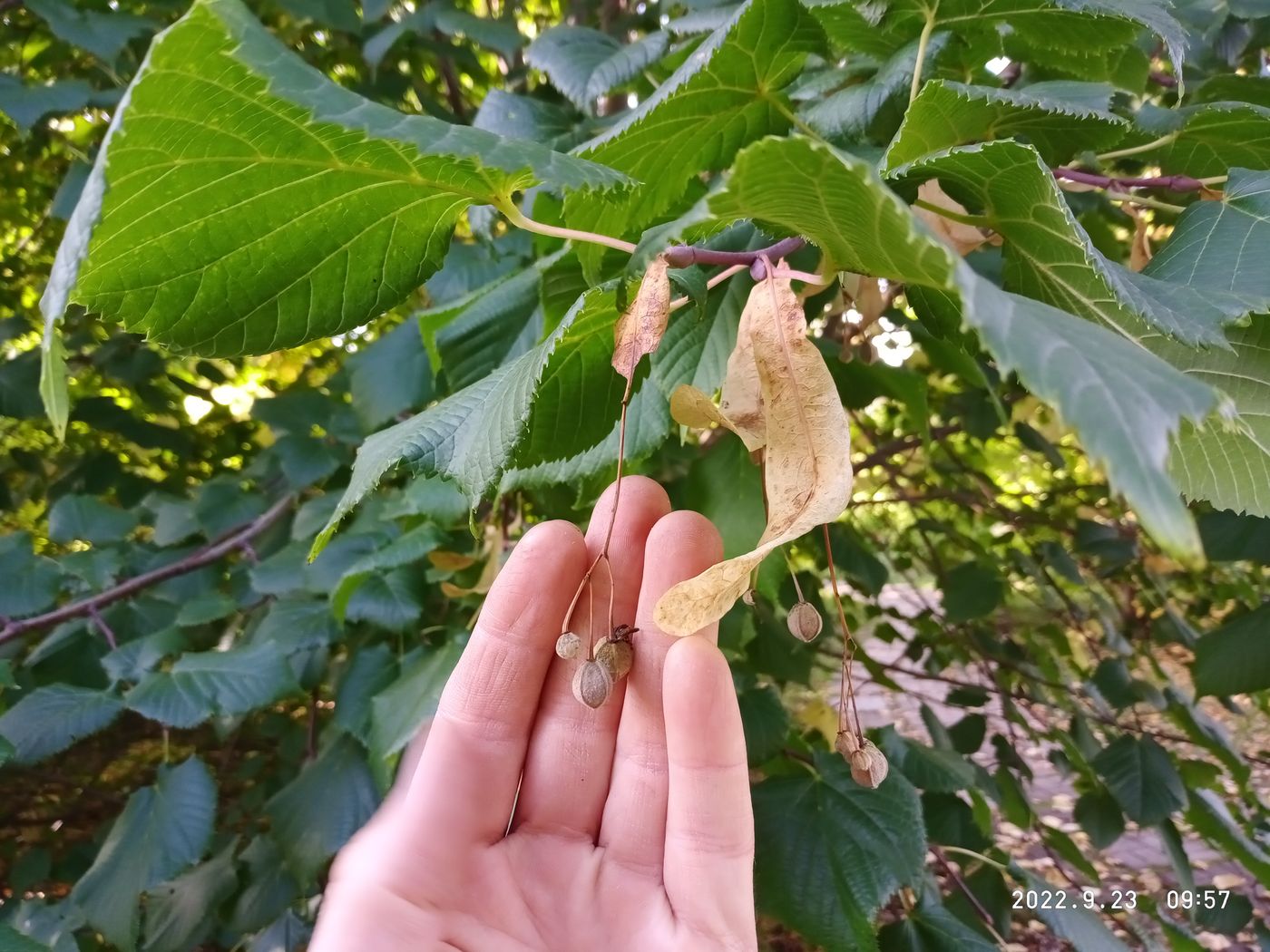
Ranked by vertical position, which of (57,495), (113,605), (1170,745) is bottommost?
(1170,745)

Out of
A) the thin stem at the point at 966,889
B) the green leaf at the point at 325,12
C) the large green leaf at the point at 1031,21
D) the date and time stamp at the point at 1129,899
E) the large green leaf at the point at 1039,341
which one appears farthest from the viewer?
the green leaf at the point at 325,12

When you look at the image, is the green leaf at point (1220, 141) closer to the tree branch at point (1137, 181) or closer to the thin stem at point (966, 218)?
the tree branch at point (1137, 181)

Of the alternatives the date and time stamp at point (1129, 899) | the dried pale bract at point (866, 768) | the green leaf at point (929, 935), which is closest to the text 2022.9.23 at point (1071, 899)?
the date and time stamp at point (1129, 899)

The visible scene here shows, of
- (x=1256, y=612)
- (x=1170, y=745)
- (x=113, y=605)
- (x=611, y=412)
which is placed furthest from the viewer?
(x=1170, y=745)

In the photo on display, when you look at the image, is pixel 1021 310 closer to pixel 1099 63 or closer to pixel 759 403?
pixel 759 403

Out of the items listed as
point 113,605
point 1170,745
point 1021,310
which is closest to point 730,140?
point 1021,310

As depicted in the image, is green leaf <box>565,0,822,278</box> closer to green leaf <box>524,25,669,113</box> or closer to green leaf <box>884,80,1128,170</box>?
green leaf <box>884,80,1128,170</box>
